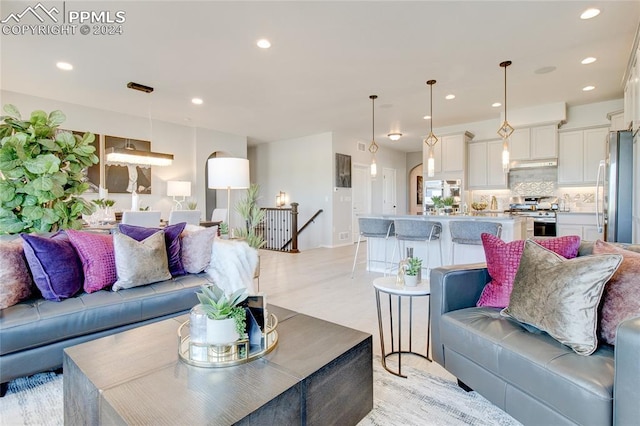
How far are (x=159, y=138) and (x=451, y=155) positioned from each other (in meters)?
6.04

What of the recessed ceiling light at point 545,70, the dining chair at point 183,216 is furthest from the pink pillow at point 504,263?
the dining chair at point 183,216

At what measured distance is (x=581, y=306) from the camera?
4.42 feet

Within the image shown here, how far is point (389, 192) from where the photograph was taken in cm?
1005

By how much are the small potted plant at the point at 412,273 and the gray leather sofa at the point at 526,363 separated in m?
0.19

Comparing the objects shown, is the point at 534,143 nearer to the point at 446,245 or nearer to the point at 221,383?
the point at 446,245

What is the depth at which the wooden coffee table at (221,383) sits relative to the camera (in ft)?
3.41

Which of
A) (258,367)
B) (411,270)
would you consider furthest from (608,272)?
(258,367)

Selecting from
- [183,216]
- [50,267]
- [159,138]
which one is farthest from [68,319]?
[159,138]

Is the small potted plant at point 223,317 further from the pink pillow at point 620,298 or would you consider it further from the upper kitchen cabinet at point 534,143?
the upper kitchen cabinet at point 534,143

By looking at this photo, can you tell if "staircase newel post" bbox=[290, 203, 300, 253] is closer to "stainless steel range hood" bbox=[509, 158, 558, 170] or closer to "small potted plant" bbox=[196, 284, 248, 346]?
"stainless steel range hood" bbox=[509, 158, 558, 170]

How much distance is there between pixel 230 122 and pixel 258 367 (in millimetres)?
6277

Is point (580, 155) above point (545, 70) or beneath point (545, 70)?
beneath

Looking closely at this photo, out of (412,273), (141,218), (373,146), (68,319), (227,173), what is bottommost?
(68,319)

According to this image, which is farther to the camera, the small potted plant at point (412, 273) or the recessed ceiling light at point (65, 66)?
the recessed ceiling light at point (65, 66)
